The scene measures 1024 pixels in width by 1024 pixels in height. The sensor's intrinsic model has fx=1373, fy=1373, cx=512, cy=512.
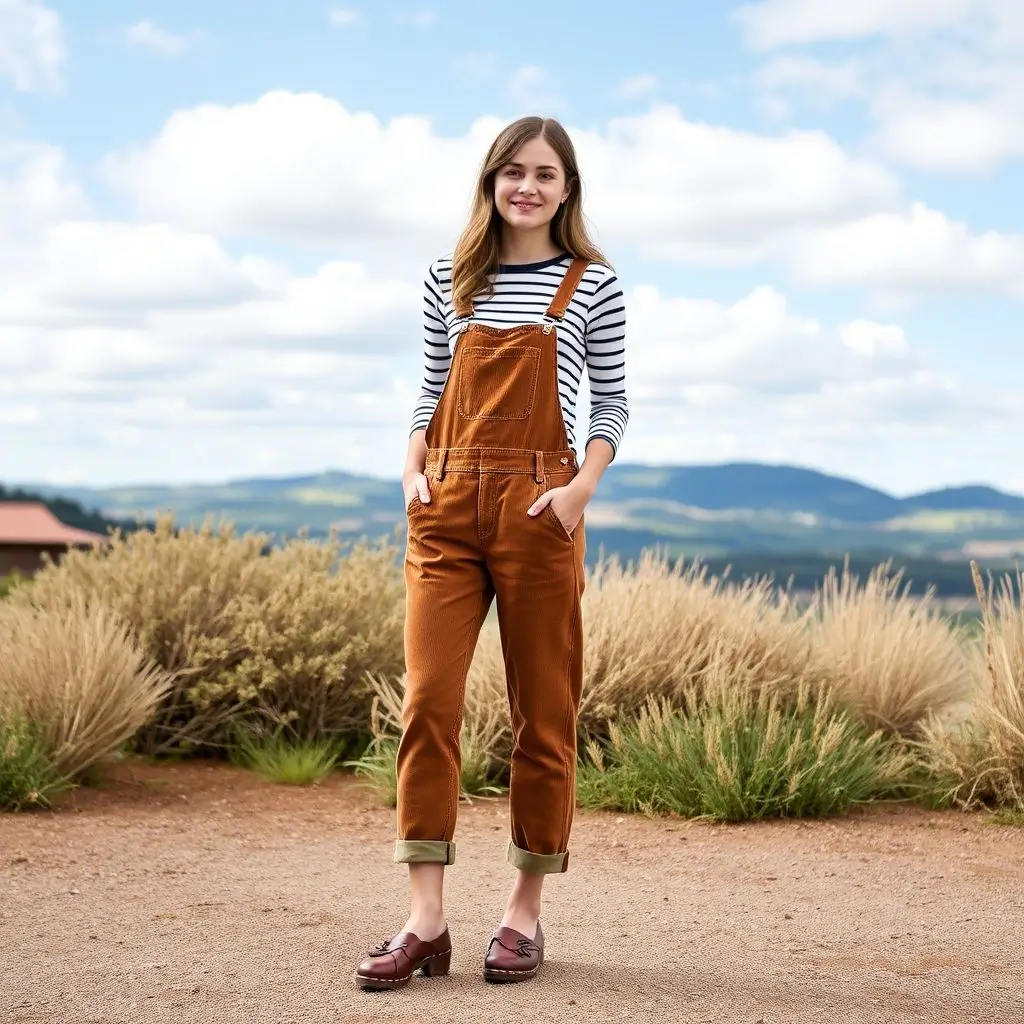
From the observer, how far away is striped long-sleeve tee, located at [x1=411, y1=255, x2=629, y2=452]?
3924 mm

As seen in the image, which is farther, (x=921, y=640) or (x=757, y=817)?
(x=921, y=640)

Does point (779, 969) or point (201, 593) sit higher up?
point (201, 593)

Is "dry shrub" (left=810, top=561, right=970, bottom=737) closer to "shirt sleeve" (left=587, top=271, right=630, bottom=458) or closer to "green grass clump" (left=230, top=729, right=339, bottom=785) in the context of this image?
"green grass clump" (left=230, top=729, right=339, bottom=785)

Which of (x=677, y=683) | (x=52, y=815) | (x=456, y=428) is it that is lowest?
(x=52, y=815)

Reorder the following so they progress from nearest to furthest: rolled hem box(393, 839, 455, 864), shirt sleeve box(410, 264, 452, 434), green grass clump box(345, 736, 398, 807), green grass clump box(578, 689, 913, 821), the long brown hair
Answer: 1. rolled hem box(393, 839, 455, 864)
2. the long brown hair
3. shirt sleeve box(410, 264, 452, 434)
4. green grass clump box(578, 689, 913, 821)
5. green grass clump box(345, 736, 398, 807)

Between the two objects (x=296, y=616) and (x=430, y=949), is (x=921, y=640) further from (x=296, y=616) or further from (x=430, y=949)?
(x=430, y=949)

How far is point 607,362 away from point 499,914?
2207mm

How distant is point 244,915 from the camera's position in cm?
498

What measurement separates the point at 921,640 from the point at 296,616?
3940mm

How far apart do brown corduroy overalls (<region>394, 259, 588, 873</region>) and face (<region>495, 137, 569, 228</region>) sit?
0.19 meters

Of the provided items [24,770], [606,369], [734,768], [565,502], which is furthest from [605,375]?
[24,770]

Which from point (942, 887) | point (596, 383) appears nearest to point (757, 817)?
point (942, 887)

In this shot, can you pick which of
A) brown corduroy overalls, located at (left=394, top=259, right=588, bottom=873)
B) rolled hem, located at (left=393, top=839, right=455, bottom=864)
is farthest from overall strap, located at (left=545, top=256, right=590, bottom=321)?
rolled hem, located at (left=393, top=839, right=455, bottom=864)

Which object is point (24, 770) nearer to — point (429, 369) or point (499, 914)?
point (499, 914)
